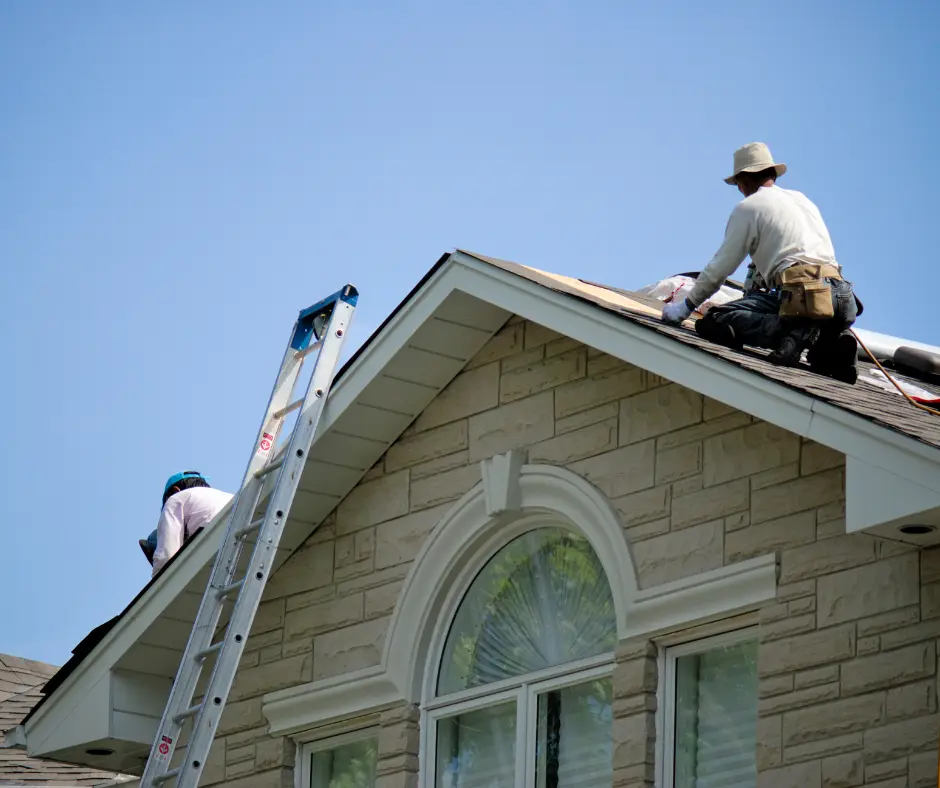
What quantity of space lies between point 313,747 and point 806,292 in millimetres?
3942

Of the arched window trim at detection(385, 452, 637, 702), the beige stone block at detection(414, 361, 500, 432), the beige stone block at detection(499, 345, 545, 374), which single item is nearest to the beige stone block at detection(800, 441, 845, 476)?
the arched window trim at detection(385, 452, 637, 702)

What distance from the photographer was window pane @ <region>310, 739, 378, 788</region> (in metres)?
9.66

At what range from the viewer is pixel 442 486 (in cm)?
972

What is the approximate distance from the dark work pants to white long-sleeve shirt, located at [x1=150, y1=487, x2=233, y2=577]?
4.18m

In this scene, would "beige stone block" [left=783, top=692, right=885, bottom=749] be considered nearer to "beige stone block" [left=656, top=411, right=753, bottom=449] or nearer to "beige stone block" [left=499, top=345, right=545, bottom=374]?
"beige stone block" [left=656, top=411, right=753, bottom=449]

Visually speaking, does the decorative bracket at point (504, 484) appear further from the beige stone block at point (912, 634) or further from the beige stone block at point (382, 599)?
the beige stone block at point (912, 634)

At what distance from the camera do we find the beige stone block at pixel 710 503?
814 centimetres

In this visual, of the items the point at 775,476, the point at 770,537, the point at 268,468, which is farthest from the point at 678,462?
the point at 268,468

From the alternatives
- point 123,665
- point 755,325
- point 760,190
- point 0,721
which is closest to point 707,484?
point 755,325

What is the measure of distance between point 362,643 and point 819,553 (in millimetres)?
3016

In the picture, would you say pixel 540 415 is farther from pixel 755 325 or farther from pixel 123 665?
pixel 123 665

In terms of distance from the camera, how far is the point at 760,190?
8.46 m

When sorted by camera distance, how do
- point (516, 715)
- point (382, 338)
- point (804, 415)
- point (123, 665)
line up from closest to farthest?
point (804, 415), point (516, 715), point (382, 338), point (123, 665)

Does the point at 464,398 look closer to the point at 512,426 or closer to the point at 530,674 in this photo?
the point at 512,426
